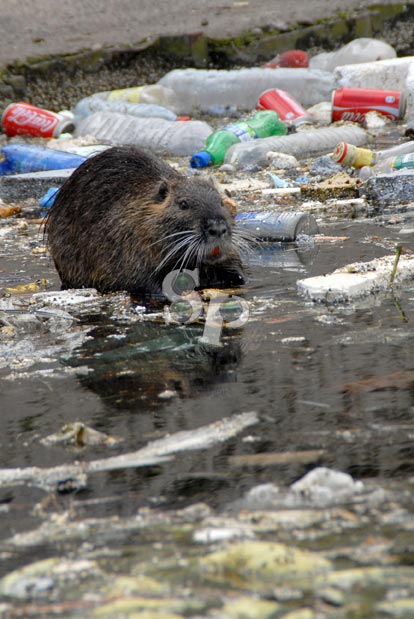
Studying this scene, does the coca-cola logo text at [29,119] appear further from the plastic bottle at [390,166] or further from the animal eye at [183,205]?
the animal eye at [183,205]

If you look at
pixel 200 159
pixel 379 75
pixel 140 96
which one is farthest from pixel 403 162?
pixel 140 96

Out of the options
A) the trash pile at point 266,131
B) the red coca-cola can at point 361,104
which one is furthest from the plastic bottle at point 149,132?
the red coca-cola can at point 361,104

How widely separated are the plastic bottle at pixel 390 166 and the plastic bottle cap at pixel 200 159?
1.59 m

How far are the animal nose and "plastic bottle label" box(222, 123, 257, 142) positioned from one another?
15.2 ft

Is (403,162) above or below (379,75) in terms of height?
above

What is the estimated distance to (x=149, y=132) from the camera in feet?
34.4

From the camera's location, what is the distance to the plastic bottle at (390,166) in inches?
288

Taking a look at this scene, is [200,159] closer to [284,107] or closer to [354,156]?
[354,156]

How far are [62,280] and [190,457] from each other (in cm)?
307

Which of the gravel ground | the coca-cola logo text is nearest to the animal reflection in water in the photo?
the coca-cola logo text

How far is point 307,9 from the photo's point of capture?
15023mm
